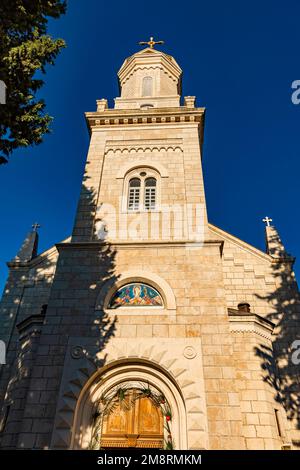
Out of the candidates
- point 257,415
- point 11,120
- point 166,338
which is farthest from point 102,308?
point 11,120

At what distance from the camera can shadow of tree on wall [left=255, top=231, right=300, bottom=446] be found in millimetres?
12070

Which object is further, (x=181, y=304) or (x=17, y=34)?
(x=181, y=304)

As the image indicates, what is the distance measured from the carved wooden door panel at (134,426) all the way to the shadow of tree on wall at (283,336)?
380cm

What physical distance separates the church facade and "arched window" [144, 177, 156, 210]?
0.07 m

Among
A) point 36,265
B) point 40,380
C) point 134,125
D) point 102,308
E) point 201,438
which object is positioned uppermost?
point 134,125

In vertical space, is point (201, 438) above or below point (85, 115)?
below

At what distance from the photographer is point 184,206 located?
1484 centimetres

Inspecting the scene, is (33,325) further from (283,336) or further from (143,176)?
(283,336)

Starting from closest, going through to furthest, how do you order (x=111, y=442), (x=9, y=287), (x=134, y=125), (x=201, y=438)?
1. (x=201, y=438)
2. (x=111, y=442)
3. (x=9, y=287)
4. (x=134, y=125)

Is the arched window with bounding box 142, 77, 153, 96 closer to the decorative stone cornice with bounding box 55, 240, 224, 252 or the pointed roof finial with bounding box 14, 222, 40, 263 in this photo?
the pointed roof finial with bounding box 14, 222, 40, 263

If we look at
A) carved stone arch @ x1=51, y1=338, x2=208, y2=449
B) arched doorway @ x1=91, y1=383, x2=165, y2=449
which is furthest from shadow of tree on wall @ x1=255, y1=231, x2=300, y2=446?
arched doorway @ x1=91, y1=383, x2=165, y2=449

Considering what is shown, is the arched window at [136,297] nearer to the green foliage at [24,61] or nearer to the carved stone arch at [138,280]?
the carved stone arch at [138,280]

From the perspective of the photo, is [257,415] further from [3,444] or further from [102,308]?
[3,444]

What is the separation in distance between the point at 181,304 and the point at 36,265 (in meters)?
8.67
